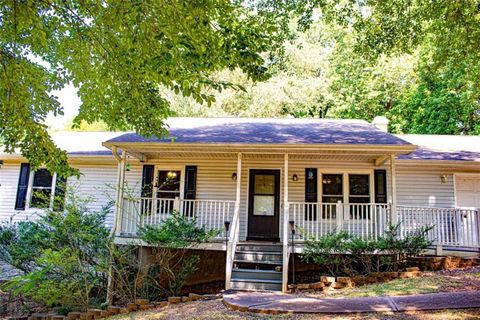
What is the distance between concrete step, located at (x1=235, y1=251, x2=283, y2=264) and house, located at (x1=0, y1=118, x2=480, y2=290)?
0.9 inches

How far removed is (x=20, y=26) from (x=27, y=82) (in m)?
1.10

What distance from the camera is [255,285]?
8250 mm

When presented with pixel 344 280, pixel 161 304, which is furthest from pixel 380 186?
pixel 161 304

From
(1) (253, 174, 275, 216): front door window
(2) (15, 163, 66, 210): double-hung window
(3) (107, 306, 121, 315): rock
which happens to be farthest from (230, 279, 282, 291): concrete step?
(2) (15, 163, 66, 210): double-hung window

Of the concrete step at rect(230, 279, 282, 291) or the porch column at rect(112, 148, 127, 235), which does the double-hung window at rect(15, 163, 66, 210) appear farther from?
the concrete step at rect(230, 279, 282, 291)

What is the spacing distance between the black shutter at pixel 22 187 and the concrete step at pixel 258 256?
24.1 feet

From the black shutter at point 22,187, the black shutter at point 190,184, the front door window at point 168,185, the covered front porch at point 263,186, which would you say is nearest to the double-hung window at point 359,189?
the covered front porch at point 263,186

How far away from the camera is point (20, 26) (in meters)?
5.60

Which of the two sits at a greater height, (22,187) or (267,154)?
(267,154)

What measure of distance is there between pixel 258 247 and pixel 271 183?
89.5 inches

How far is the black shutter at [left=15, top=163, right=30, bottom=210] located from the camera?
12.0 m

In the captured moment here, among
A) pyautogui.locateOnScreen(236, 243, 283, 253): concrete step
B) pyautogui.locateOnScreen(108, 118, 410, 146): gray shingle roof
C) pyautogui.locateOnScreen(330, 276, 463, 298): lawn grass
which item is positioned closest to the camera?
pyautogui.locateOnScreen(330, 276, 463, 298): lawn grass

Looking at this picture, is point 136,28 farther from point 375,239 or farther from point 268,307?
point 375,239

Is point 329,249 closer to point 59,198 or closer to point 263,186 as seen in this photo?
point 263,186
